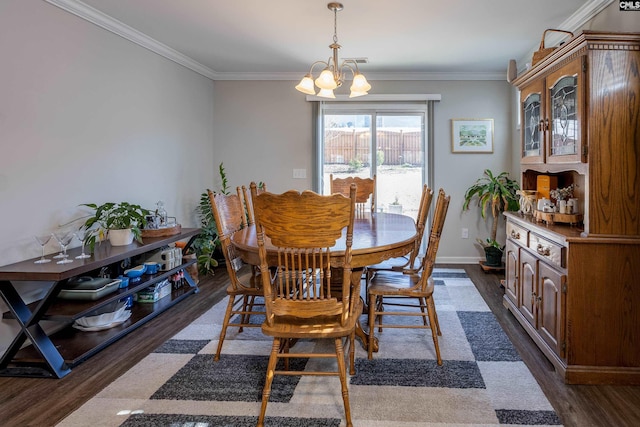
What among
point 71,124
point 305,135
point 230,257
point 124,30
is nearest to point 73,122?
point 71,124

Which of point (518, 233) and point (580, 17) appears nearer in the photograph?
point (518, 233)

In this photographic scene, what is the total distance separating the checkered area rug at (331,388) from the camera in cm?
184

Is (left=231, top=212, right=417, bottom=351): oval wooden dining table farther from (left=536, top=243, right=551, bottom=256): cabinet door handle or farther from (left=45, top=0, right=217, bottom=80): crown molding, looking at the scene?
(left=45, top=0, right=217, bottom=80): crown molding

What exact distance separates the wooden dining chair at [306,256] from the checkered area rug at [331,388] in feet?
0.82

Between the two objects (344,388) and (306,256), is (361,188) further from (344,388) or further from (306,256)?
(344,388)

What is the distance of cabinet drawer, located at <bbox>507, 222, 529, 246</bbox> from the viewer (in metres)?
2.84

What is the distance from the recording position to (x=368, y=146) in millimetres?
5160

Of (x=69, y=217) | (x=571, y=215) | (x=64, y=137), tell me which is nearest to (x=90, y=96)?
(x=64, y=137)

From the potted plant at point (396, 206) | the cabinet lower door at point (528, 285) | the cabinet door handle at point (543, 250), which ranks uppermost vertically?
the potted plant at point (396, 206)

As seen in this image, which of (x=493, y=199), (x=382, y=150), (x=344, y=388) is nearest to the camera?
(x=344, y=388)

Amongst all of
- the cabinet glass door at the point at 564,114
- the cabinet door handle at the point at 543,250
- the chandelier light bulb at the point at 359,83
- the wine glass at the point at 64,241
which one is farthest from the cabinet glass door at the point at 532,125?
the wine glass at the point at 64,241

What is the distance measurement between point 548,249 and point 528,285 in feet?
1.55

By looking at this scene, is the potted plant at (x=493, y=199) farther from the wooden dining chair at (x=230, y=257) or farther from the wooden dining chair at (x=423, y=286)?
the wooden dining chair at (x=230, y=257)

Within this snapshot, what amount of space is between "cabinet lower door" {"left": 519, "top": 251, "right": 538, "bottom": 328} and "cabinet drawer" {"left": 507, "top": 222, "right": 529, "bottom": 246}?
90mm
